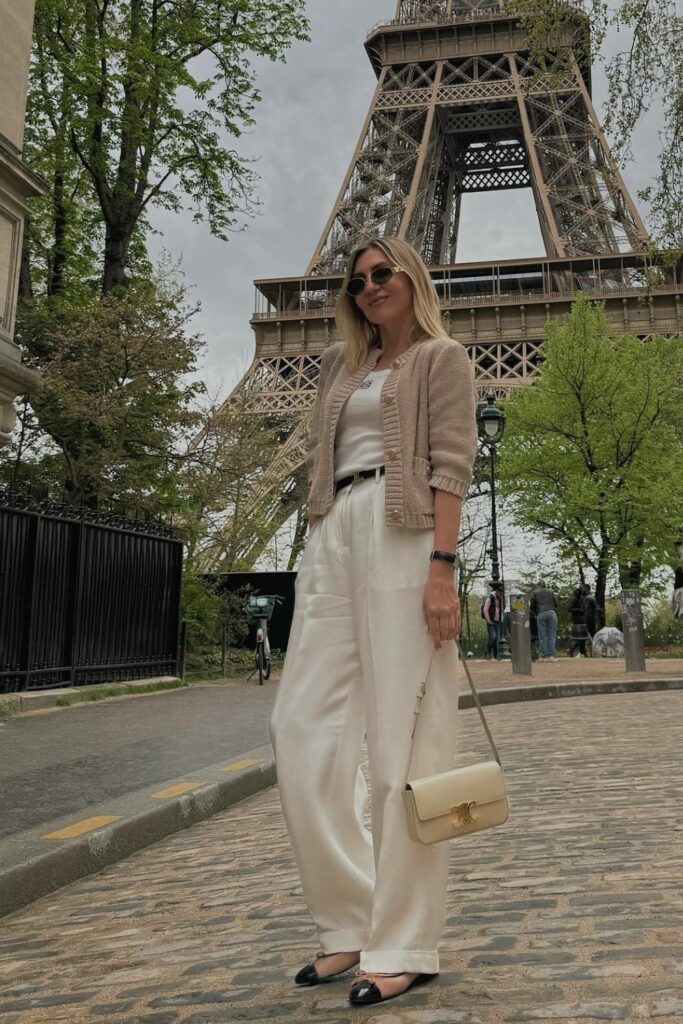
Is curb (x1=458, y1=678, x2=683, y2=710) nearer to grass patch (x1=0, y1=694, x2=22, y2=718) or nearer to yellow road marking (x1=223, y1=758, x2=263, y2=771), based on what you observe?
grass patch (x1=0, y1=694, x2=22, y2=718)

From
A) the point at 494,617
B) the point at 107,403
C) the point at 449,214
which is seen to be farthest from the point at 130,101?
the point at 449,214

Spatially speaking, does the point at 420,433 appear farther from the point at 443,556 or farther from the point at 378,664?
the point at 378,664

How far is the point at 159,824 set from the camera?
15.9 ft

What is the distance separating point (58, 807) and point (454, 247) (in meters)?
47.7

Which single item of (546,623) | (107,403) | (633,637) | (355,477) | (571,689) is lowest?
(571,689)

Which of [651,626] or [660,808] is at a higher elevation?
[651,626]

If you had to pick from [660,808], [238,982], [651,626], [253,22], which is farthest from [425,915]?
[651,626]

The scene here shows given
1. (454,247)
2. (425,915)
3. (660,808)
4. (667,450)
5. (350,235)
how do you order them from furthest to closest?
(454,247)
(350,235)
(667,450)
(660,808)
(425,915)

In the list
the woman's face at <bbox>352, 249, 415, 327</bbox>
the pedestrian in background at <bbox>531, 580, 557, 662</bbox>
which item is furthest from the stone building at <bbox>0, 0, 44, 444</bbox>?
the pedestrian in background at <bbox>531, 580, 557, 662</bbox>

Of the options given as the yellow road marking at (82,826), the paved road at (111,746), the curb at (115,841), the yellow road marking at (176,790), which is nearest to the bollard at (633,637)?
the paved road at (111,746)

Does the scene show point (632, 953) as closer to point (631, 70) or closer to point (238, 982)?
point (238, 982)

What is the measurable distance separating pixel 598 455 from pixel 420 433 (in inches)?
932

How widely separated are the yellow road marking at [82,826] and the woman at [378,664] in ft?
6.67

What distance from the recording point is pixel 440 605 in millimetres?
2453
